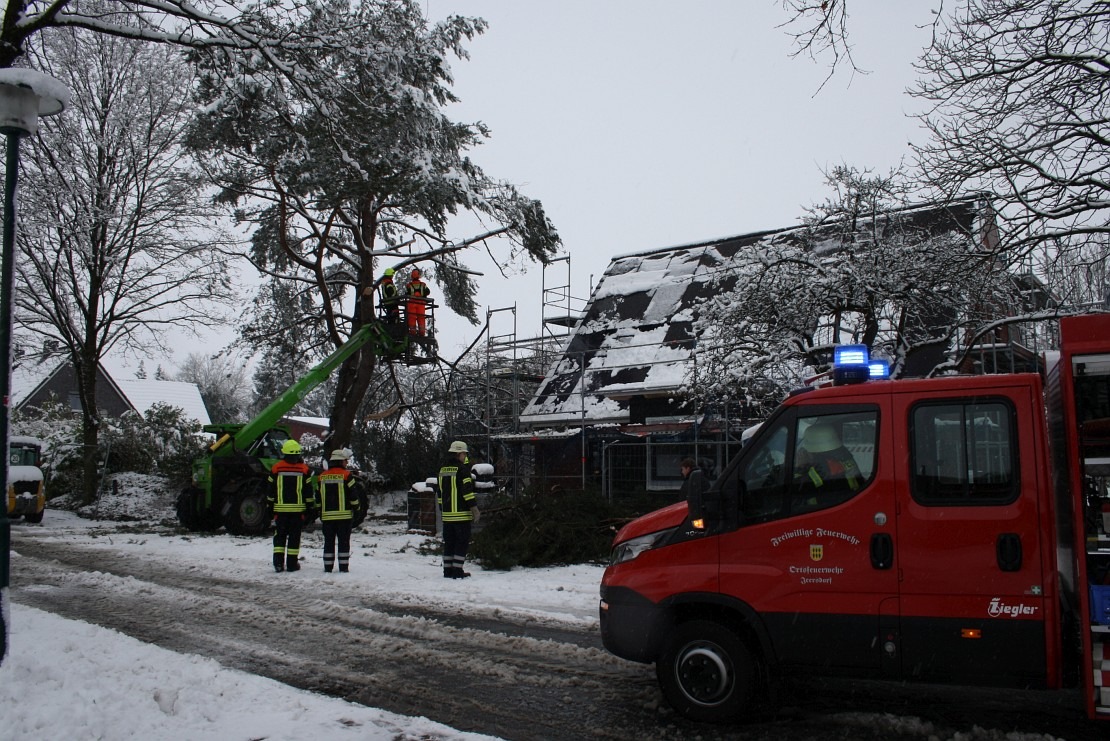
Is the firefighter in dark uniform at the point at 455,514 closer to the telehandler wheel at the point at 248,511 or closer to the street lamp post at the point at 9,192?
the street lamp post at the point at 9,192

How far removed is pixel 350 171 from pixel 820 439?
7.86m

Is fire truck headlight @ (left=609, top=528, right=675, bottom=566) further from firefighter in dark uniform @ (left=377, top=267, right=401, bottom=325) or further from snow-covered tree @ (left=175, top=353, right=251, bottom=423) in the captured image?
snow-covered tree @ (left=175, top=353, right=251, bottom=423)

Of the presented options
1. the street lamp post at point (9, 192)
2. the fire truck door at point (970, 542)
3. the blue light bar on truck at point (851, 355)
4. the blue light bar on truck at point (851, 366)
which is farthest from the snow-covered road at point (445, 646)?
the blue light bar on truck at point (851, 355)

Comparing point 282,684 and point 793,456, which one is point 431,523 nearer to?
point 282,684

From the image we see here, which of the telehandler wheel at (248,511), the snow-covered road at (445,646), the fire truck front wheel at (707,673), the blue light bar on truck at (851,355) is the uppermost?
the blue light bar on truck at (851,355)

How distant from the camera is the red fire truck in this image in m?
4.82

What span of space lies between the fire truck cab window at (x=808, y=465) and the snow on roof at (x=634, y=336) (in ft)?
39.9

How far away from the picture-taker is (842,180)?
43.4 feet

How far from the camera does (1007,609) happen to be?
190 inches

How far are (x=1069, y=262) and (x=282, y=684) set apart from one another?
9598 mm

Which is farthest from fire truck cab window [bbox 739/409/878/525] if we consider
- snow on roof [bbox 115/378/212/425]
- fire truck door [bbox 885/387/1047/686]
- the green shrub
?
snow on roof [bbox 115/378/212/425]

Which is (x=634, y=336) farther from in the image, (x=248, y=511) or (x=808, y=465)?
(x=808, y=465)

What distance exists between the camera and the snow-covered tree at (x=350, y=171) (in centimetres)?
903

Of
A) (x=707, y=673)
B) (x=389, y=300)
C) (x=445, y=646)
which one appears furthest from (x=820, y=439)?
(x=389, y=300)
